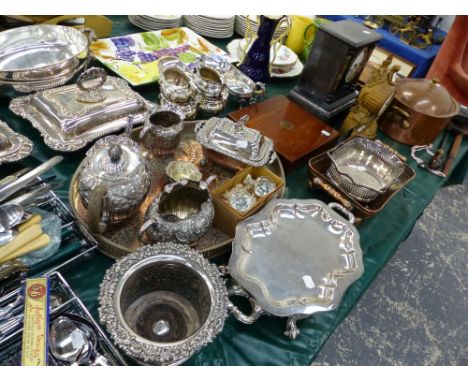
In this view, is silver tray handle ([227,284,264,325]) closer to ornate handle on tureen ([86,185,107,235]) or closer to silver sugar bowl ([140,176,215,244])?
silver sugar bowl ([140,176,215,244])

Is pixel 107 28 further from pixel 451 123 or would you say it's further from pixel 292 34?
pixel 451 123

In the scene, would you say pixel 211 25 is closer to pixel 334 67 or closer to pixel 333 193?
pixel 334 67

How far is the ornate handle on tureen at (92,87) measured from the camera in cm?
108

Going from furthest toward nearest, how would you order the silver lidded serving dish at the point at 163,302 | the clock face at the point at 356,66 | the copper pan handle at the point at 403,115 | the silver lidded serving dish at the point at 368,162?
1. the copper pan handle at the point at 403,115
2. the clock face at the point at 356,66
3. the silver lidded serving dish at the point at 368,162
4. the silver lidded serving dish at the point at 163,302

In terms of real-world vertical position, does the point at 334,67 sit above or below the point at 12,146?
above

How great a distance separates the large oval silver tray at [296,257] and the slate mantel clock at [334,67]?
562 mm

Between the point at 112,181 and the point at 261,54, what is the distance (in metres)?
0.96

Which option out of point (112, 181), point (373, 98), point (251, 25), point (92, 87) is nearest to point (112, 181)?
point (112, 181)

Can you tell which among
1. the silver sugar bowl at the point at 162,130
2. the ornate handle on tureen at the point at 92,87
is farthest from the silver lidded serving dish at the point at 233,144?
the ornate handle on tureen at the point at 92,87

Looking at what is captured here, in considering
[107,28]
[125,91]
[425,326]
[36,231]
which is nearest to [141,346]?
[36,231]

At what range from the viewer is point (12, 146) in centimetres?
93

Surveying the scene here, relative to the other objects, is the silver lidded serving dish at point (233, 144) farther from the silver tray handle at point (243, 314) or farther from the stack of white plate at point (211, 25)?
the stack of white plate at point (211, 25)

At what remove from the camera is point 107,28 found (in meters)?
1.51

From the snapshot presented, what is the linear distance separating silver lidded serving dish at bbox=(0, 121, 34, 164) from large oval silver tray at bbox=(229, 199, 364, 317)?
61 centimetres
